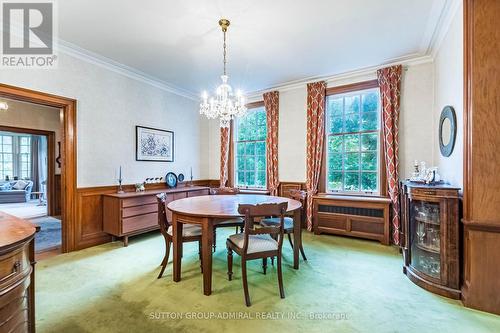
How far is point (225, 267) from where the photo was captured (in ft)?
9.69

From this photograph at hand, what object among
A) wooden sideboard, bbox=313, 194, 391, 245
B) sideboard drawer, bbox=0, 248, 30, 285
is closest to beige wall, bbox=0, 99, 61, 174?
sideboard drawer, bbox=0, 248, 30, 285

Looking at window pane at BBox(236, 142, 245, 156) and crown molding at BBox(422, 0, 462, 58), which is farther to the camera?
window pane at BBox(236, 142, 245, 156)

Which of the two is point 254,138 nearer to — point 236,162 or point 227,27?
point 236,162

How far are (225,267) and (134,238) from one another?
204 centimetres

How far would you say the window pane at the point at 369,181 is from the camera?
419cm

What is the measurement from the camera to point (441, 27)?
9.64ft

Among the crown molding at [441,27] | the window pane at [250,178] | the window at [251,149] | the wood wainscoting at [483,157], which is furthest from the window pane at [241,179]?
the wood wainscoting at [483,157]

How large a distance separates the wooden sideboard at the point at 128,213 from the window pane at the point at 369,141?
3565mm

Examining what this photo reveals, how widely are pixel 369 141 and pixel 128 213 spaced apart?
4201 millimetres

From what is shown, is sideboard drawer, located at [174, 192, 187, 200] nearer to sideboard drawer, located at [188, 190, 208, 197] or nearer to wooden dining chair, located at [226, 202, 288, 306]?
sideboard drawer, located at [188, 190, 208, 197]

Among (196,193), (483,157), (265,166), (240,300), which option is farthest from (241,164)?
(483,157)

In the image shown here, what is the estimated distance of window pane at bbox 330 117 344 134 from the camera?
14.8 feet

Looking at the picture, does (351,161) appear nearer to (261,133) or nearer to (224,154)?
(261,133)

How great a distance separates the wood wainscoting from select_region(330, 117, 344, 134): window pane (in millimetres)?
2374
